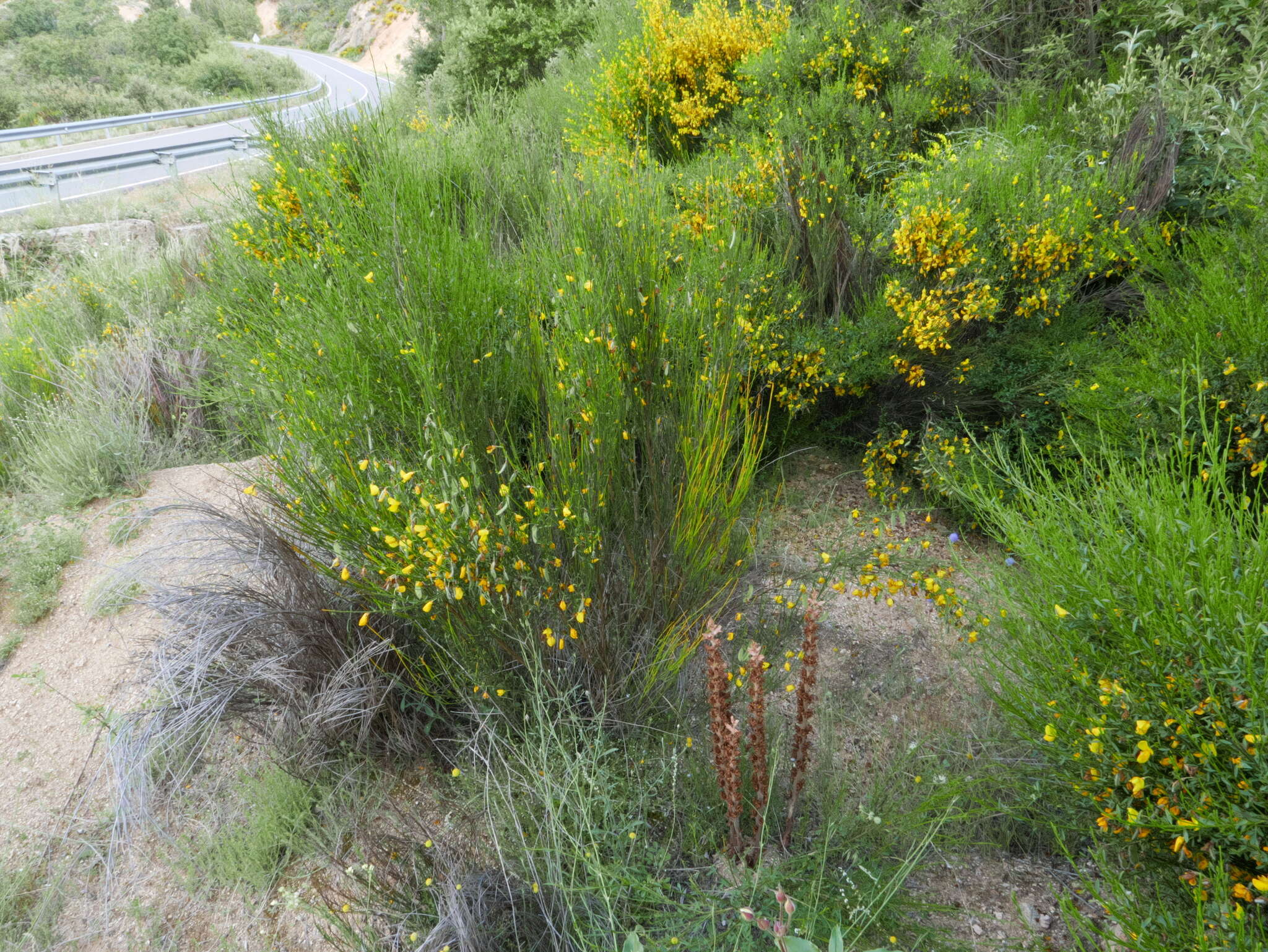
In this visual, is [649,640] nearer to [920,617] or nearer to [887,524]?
[920,617]

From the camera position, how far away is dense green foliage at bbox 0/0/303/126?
2312 cm

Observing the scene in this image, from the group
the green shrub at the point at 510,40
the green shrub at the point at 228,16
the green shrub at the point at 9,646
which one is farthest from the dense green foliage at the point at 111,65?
the green shrub at the point at 9,646

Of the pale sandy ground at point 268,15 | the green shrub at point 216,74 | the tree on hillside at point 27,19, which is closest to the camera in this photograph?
the green shrub at point 216,74

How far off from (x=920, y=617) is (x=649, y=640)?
1.42 metres

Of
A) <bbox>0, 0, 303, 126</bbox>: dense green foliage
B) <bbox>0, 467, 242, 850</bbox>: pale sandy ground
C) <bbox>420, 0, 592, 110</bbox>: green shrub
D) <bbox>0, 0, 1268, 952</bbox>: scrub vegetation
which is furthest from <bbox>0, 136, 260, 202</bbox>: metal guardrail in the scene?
<bbox>0, 467, 242, 850</bbox>: pale sandy ground

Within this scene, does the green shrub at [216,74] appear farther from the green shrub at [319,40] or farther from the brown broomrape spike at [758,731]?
the brown broomrape spike at [758,731]

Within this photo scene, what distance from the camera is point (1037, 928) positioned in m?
1.85

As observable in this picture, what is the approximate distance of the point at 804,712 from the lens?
188 centimetres

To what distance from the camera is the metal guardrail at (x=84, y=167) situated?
35.6ft

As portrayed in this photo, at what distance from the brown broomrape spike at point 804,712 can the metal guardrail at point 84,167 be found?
1271 cm

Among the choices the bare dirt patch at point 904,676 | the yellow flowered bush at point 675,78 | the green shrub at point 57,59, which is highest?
the green shrub at point 57,59

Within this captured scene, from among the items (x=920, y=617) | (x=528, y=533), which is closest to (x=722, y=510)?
(x=528, y=533)

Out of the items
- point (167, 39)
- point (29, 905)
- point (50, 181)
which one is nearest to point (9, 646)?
point (29, 905)

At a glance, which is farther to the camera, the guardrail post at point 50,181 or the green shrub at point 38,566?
the guardrail post at point 50,181
